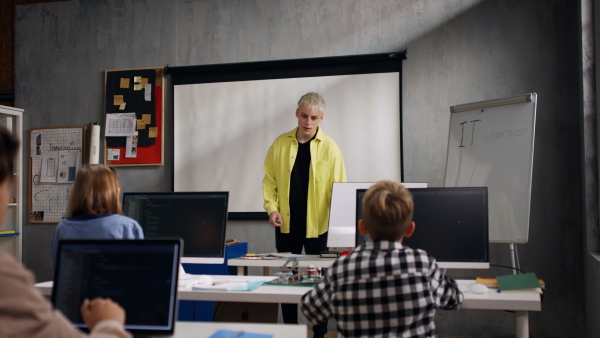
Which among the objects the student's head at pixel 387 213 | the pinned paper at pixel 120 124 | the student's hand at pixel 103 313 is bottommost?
the student's hand at pixel 103 313

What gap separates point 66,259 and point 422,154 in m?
3.25

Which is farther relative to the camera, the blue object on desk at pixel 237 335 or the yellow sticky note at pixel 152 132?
the yellow sticky note at pixel 152 132

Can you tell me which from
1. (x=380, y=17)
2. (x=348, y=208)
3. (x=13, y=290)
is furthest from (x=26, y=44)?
(x=13, y=290)

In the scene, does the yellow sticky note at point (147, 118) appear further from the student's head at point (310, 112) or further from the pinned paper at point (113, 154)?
the student's head at point (310, 112)

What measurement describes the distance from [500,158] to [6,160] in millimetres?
3158

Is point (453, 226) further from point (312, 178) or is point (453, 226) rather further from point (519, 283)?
point (312, 178)

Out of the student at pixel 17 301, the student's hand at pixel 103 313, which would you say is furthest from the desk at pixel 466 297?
the student at pixel 17 301

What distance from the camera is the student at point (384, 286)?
1.56 metres

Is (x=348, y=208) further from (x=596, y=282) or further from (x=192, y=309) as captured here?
(x=596, y=282)

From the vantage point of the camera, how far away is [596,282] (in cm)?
329

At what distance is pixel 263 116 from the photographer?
4547 millimetres

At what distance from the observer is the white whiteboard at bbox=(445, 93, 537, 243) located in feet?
11.0

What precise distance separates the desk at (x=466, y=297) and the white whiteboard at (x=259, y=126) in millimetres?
2186

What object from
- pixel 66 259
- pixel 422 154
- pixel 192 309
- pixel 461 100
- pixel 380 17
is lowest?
pixel 192 309
